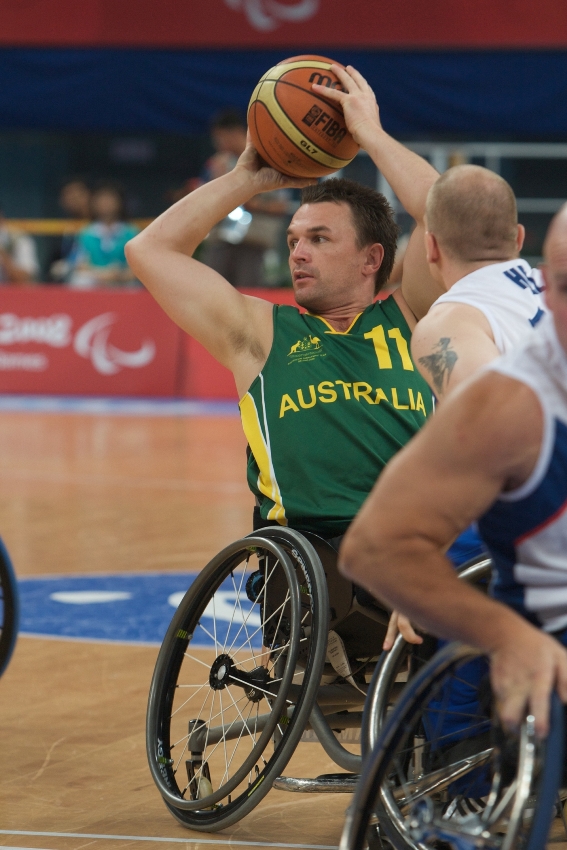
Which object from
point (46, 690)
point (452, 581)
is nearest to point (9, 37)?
point (46, 690)

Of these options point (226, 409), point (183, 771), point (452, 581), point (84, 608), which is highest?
point (452, 581)

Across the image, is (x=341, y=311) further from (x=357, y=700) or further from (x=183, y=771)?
(x=183, y=771)

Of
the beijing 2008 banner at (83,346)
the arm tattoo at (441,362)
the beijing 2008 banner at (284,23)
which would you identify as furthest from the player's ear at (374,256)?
the beijing 2008 banner at (284,23)

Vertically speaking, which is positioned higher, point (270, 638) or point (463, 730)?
point (463, 730)

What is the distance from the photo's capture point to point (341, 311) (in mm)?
3625

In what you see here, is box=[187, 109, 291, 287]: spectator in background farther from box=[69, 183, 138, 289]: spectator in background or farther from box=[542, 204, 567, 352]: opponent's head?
box=[542, 204, 567, 352]: opponent's head

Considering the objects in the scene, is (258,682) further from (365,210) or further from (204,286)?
(365,210)

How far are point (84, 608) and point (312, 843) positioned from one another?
8.16 ft

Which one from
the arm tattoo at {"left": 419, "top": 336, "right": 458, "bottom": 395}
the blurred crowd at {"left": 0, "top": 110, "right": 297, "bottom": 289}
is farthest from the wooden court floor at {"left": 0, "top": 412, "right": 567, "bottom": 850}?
the blurred crowd at {"left": 0, "top": 110, "right": 297, "bottom": 289}

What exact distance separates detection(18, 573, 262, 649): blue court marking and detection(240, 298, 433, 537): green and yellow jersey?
1.48 metres

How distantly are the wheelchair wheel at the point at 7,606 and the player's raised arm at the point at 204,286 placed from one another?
969 millimetres

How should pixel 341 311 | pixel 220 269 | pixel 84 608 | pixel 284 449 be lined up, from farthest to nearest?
1. pixel 220 269
2. pixel 84 608
3. pixel 341 311
4. pixel 284 449

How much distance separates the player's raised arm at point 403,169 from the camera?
11.0 feet

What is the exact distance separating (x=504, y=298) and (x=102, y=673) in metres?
2.38
